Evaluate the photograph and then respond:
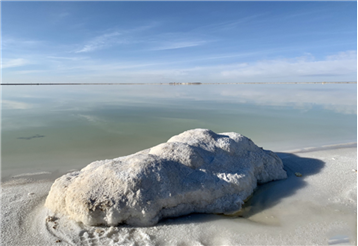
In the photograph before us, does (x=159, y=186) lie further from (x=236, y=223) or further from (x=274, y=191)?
(x=274, y=191)

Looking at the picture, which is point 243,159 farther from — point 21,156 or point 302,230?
point 21,156

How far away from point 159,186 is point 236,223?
59.1 inches

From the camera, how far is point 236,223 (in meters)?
4.28

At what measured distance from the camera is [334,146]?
9.39m

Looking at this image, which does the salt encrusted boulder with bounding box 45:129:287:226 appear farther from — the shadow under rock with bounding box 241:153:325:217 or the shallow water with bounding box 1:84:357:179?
the shallow water with bounding box 1:84:357:179

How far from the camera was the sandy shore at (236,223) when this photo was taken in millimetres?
3820

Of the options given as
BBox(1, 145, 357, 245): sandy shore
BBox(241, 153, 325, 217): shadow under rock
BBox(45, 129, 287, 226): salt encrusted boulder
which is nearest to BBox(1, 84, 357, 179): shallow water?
BBox(241, 153, 325, 217): shadow under rock

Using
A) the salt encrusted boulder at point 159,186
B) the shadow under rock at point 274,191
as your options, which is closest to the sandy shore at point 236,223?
the shadow under rock at point 274,191

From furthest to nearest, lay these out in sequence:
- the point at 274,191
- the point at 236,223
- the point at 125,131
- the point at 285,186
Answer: the point at 125,131
the point at 285,186
the point at 274,191
the point at 236,223

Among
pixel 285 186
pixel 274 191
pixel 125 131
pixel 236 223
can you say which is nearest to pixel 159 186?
pixel 236 223

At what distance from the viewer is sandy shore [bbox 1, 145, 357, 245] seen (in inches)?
150

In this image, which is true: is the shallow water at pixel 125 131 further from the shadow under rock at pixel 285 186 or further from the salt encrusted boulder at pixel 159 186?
the salt encrusted boulder at pixel 159 186

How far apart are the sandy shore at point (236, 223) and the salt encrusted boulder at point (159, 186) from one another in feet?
0.62

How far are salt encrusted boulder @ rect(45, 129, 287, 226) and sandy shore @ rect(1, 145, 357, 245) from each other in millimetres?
189
